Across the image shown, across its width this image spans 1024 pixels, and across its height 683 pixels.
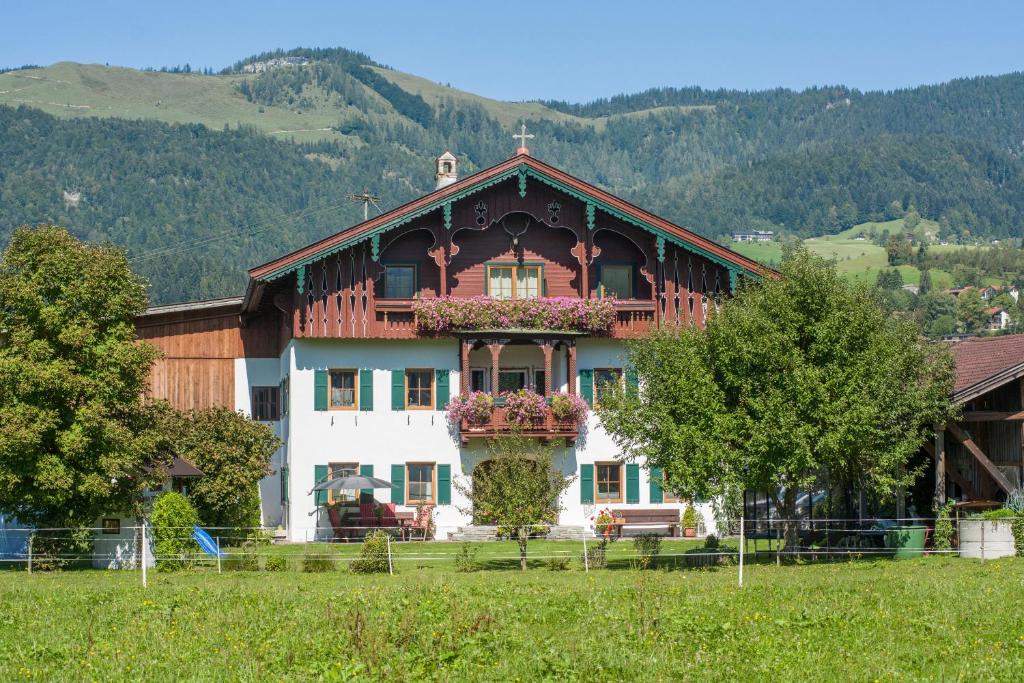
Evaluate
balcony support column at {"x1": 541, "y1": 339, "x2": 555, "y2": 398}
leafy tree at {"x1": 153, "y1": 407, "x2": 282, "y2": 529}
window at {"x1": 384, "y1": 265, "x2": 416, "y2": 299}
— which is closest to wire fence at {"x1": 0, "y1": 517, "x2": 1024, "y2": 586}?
leafy tree at {"x1": 153, "y1": 407, "x2": 282, "y2": 529}

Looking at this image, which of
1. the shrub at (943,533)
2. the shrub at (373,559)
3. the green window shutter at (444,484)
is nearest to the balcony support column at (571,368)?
the green window shutter at (444,484)

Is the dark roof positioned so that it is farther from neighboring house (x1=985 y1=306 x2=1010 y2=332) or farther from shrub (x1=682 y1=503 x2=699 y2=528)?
neighboring house (x1=985 y1=306 x2=1010 y2=332)

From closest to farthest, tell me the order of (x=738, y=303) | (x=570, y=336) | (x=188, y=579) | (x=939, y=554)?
(x=188, y=579) < (x=939, y=554) < (x=738, y=303) < (x=570, y=336)

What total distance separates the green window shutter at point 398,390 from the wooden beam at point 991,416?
16.8 m

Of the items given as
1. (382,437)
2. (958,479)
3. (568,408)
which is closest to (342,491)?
(382,437)

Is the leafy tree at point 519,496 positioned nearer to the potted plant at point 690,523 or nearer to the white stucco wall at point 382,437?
the white stucco wall at point 382,437

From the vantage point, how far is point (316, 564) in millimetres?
32125

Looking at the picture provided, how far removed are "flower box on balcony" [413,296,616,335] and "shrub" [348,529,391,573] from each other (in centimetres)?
1164

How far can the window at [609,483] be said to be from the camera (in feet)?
146

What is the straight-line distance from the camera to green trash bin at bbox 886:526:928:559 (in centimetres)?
3231

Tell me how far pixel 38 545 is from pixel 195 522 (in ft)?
12.1

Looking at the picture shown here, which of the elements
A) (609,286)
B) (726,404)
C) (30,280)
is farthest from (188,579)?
(609,286)

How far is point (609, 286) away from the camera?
→ 4522cm

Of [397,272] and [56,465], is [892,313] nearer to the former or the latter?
[397,272]
